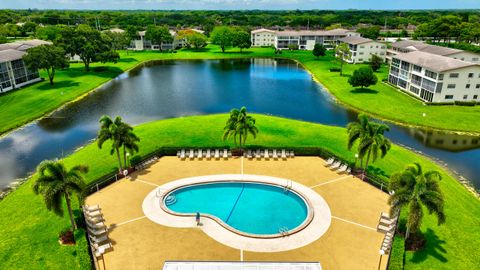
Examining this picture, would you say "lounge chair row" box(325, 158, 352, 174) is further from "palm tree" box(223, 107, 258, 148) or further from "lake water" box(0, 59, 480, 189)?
"lake water" box(0, 59, 480, 189)

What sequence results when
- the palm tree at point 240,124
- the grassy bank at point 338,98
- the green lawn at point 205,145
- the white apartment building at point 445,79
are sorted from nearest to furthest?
1. the green lawn at point 205,145
2. the palm tree at point 240,124
3. the grassy bank at point 338,98
4. the white apartment building at point 445,79

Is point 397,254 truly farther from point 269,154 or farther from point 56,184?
point 56,184

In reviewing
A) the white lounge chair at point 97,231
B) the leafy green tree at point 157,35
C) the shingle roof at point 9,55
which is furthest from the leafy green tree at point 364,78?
the leafy green tree at point 157,35

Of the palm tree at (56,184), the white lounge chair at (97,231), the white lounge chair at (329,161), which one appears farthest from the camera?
the white lounge chair at (329,161)

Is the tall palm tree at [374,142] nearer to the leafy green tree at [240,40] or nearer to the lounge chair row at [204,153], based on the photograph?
the lounge chair row at [204,153]

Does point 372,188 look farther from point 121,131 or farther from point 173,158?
point 121,131

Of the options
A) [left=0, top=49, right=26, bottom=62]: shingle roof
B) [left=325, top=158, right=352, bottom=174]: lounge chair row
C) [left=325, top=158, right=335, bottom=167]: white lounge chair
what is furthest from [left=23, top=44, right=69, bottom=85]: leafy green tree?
[left=325, top=158, right=352, bottom=174]: lounge chair row
